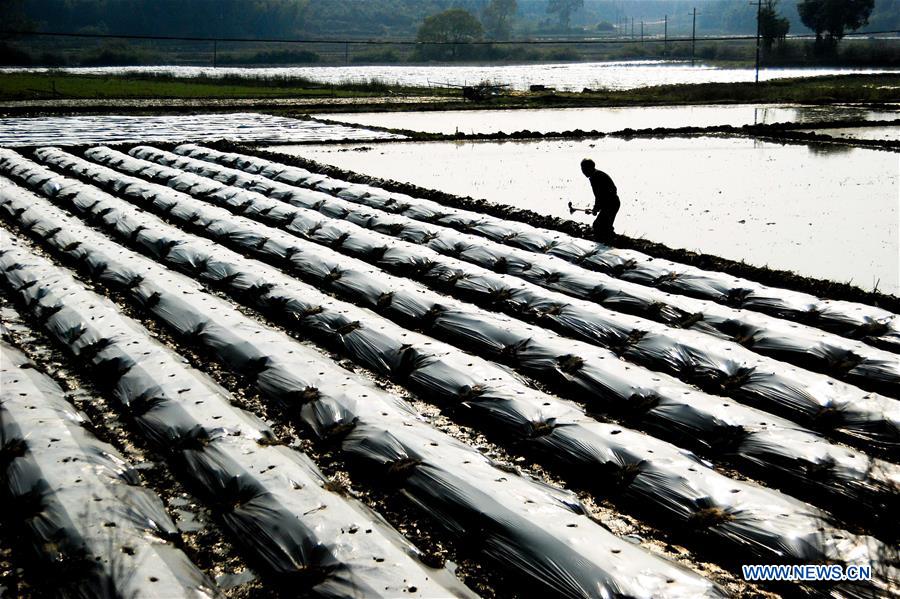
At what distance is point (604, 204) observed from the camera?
34.8 feet

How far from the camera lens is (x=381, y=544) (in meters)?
4.20

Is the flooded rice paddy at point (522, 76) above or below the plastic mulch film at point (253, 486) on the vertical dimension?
above

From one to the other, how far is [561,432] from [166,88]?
1573 inches

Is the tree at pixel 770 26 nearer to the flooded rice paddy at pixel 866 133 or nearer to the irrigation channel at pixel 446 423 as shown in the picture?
the flooded rice paddy at pixel 866 133

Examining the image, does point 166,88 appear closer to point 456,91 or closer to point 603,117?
point 456,91

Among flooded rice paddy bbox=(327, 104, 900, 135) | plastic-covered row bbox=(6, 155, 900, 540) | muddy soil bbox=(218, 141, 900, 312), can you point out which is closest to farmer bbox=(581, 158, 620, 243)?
muddy soil bbox=(218, 141, 900, 312)

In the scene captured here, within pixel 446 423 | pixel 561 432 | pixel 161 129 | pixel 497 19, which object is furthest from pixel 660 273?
pixel 497 19

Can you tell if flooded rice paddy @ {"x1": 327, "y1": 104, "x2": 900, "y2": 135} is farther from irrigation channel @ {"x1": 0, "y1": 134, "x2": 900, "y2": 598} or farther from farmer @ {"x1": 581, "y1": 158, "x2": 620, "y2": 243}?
irrigation channel @ {"x1": 0, "y1": 134, "x2": 900, "y2": 598}

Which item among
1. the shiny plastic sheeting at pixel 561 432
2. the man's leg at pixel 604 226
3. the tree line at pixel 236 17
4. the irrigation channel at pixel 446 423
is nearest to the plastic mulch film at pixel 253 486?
the irrigation channel at pixel 446 423

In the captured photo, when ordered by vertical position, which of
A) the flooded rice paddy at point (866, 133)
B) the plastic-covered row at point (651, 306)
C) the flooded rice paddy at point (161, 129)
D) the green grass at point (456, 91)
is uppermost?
the green grass at point (456, 91)

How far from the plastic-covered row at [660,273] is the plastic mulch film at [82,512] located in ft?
18.2

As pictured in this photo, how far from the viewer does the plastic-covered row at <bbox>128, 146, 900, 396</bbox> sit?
659cm

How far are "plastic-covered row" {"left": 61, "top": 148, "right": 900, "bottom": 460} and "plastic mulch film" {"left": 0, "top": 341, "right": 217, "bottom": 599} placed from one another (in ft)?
10.4

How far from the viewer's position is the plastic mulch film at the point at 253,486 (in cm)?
403
